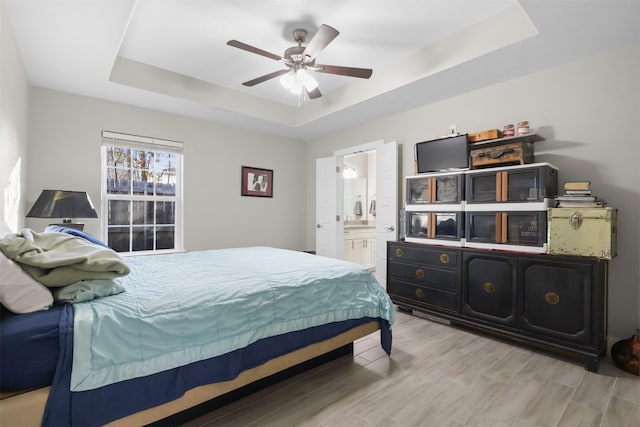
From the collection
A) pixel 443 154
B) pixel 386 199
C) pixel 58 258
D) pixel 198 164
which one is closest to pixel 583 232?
pixel 443 154

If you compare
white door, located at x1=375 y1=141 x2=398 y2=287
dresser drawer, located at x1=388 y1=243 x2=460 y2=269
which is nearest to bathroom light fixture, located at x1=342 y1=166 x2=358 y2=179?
white door, located at x1=375 y1=141 x2=398 y2=287

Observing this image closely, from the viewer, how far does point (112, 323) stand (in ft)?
4.37

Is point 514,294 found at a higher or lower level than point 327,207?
lower

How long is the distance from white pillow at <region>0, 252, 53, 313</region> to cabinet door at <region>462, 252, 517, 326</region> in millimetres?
3027

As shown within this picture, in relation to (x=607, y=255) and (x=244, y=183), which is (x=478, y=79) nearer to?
(x=607, y=255)

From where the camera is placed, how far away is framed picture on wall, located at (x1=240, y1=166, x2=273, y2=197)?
4832 millimetres

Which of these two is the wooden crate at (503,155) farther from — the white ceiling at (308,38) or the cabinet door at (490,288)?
the cabinet door at (490,288)

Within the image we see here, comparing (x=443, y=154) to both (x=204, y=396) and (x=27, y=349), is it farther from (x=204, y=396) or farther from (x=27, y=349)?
(x=27, y=349)

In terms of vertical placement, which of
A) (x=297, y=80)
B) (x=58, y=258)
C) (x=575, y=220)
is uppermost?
(x=297, y=80)

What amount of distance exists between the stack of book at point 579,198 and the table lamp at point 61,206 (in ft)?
13.9

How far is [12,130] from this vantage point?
8.03 ft

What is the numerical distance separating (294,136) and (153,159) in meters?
2.25

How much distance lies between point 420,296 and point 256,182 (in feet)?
9.97

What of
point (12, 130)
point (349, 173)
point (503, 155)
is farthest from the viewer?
point (349, 173)
